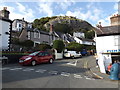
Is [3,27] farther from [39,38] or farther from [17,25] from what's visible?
[17,25]

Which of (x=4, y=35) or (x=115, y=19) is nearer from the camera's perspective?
(x=115, y=19)

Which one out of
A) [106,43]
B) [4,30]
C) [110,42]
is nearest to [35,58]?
[106,43]

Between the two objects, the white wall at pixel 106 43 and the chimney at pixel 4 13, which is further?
the chimney at pixel 4 13

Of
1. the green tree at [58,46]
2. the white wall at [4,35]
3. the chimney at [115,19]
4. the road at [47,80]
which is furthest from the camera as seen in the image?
the green tree at [58,46]

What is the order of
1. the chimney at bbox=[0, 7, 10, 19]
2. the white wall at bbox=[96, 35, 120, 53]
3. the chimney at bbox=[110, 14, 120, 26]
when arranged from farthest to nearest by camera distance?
the chimney at bbox=[0, 7, 10, 19] → the chimney at bbox=[110, 14, 120, 26] → the white wall at bbox=[96, 35, 120, 53]

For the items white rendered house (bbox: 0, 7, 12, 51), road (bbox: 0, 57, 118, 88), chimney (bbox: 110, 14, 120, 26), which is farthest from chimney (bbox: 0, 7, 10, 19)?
chimney (bbox: 110, 14, 120, 26)

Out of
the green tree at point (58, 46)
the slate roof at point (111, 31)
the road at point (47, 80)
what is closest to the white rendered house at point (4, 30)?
the green tree at point (58, 46)

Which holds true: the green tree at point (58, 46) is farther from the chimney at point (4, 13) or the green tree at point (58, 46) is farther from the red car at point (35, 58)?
the chimney at point (4, 13)

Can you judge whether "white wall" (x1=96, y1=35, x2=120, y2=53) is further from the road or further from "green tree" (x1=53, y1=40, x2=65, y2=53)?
"green tree" (x1=53, y1=40, x2=65, y2=53)

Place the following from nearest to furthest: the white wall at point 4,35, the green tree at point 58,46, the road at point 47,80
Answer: the road at point 47,80 → the white wall at point 4,35 → the green tree at point 58,46

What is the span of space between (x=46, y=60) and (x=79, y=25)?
9504 centimetres

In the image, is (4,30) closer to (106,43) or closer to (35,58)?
(35,58)

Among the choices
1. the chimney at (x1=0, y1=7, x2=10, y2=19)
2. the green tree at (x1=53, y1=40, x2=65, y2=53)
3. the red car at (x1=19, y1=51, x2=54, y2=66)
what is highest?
the chimney at (x1=0, y1=7, x2=10, y2=19)

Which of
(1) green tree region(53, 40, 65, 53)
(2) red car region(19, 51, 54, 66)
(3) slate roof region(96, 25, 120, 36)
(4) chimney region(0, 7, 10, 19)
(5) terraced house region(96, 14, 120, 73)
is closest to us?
(2) red car region(19, 51, 54, 66)
